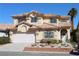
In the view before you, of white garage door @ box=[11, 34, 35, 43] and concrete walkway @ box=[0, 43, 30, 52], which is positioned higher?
white garage door @ box=[11, 34, 35, 43]

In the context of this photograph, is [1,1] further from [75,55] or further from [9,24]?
[75,55]

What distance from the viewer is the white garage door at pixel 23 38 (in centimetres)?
4309

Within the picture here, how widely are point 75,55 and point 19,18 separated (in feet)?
9.30

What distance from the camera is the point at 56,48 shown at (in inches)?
1687

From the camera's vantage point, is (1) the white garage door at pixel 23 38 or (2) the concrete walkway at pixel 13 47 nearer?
(2) the concrete walkway at pixel 13 47

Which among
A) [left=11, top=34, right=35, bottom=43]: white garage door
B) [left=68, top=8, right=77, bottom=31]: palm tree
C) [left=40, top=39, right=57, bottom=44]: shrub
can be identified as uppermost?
[left=68, top=8, right=77, bottom=31]: palm tree

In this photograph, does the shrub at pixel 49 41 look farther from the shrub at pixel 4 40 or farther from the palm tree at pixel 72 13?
the shrub at pixel 4 40

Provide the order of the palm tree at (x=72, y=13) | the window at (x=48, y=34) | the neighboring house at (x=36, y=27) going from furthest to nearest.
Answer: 1. the window at (x=48, y=34)
2. the neighboring house at (x=36, y=27)
3. the palm tree at (x=72, y=13)

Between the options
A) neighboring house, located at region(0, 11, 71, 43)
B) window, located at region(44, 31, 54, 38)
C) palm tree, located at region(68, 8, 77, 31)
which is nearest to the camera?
palm tree, located at region(68, 8, 77, 31)

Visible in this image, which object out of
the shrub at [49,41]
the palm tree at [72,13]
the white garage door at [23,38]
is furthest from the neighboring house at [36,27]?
the palm tree at [72,13]

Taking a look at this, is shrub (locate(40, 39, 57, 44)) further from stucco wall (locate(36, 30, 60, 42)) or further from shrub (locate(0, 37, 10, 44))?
shrub (locate(0, 37, 10, 44))

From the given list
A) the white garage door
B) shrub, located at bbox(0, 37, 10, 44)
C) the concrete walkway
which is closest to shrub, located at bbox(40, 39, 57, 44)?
the white garage door

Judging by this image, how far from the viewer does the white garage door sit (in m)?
43.1

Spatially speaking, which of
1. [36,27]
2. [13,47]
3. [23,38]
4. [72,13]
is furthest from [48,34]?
[13,47]
